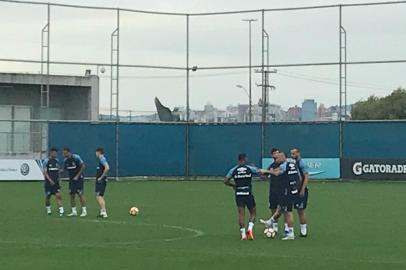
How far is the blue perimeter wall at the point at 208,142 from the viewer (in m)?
48.5

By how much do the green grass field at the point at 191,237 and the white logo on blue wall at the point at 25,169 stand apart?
12201 mm

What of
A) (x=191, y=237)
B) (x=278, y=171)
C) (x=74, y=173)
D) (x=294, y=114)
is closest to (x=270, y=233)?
(x=278, y=171)

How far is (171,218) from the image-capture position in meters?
25.3

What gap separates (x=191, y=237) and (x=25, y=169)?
1118 inches

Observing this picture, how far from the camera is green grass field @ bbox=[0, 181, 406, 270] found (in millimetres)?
15664

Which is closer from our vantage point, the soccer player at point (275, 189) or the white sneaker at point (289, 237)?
the white sneaker at point (289, 237)

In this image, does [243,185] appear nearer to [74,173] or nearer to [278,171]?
[278,171]

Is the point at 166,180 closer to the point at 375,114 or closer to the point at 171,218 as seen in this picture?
the point at 171,218

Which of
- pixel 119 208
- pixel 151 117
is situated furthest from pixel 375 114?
pixel 119 208

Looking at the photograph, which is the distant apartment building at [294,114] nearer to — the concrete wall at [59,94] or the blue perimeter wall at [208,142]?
the blue perimeter wall at [208,142]

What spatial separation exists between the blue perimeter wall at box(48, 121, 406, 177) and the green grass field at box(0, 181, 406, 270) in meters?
13.9

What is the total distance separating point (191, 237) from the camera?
20344 millimetres

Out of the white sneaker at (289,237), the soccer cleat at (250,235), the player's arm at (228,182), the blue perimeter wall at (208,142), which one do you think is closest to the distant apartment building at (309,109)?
the blue perimeter wall at (208,142)

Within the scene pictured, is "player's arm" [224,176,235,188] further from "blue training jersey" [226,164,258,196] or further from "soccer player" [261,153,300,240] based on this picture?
"soccer player" [261,153,300,240]
